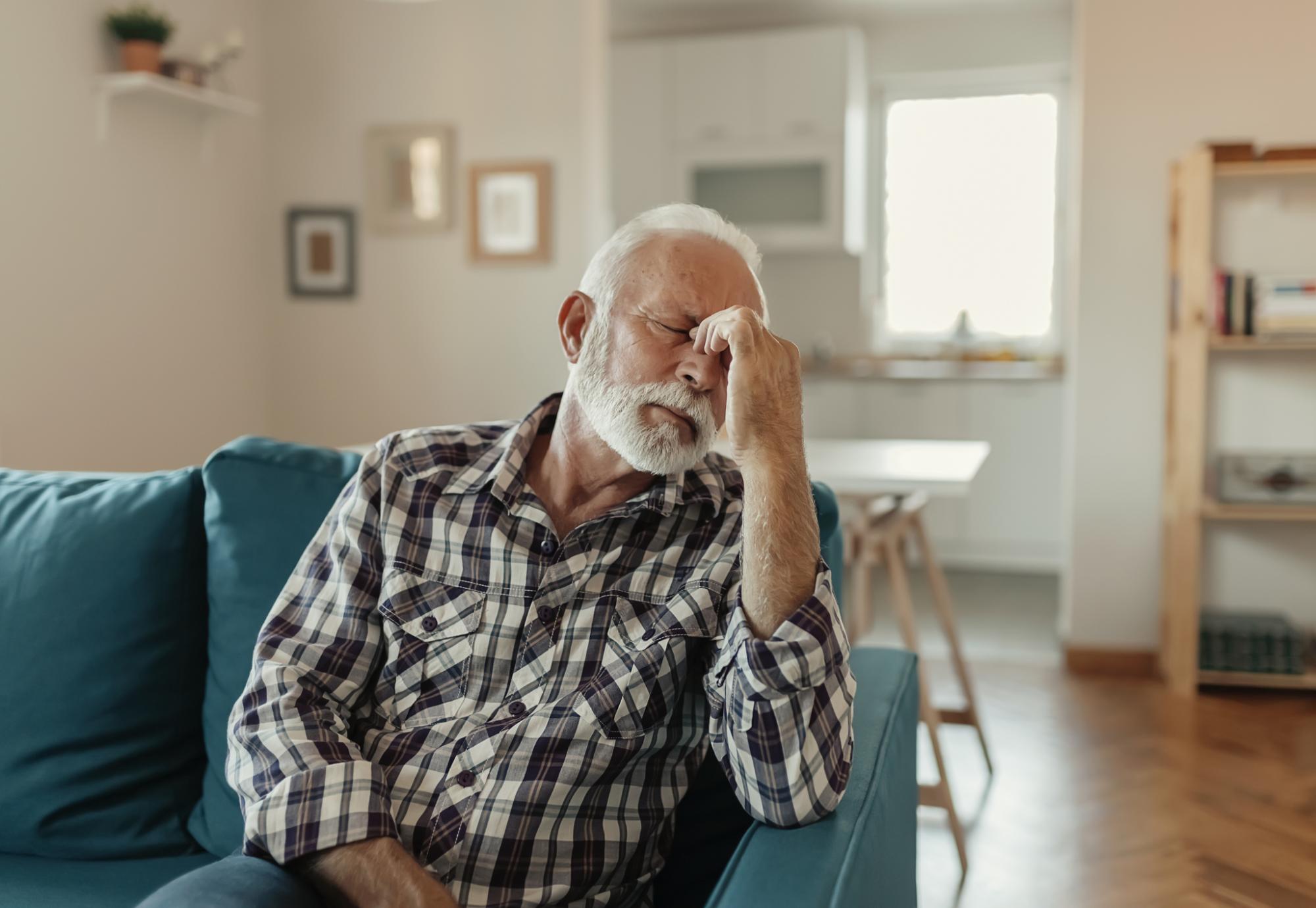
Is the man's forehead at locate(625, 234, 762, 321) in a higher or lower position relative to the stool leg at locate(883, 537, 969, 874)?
higher

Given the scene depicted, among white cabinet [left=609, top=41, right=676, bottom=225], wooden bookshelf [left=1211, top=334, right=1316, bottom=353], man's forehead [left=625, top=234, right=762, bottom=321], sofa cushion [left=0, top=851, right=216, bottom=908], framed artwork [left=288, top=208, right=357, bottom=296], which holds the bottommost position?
sofa cushion [left=0, top=851, right=216, bottom=908]

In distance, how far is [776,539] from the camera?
1207mm

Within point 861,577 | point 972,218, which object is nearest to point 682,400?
point 861,577

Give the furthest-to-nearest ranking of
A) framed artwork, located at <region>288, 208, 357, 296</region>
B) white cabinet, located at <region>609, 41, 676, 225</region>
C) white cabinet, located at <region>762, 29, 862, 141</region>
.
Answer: white cabinet, located at <region>609, 41, 676, 225</region>
white cabinet, located at <region>762, 29, 862, 141</region>
framed artwork, located at <region>288, 208, 357, 296</region>

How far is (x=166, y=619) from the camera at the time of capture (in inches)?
59.9

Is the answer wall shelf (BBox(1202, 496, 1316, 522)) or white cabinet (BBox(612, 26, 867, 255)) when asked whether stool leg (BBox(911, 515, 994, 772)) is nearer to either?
wall shelf (BBox(1202, 496, 1316, 522))

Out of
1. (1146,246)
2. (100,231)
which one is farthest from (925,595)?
(100,231)

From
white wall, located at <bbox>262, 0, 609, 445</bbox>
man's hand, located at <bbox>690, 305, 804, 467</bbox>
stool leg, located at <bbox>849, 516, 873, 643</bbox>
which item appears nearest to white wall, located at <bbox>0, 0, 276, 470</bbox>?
white wall, located at <bbox>262, 0, 609, 445</bbox>

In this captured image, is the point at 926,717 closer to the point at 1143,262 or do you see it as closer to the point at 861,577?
the point at 861,577

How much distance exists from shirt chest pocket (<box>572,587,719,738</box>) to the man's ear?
344 millimetres

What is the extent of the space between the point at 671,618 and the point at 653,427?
22 centimetres

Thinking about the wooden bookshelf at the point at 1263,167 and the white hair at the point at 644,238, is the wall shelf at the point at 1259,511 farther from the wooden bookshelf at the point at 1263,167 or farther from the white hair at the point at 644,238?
the white hair at the point at 644,238

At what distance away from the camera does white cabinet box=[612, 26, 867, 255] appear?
559 centimetres

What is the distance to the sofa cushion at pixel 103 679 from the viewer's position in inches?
58.2
